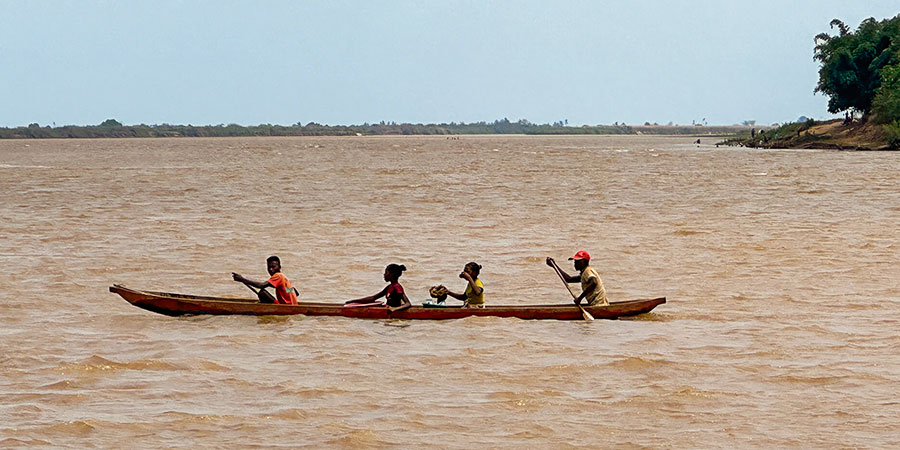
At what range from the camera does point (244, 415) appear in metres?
9.57

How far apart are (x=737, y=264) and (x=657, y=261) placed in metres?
1.40

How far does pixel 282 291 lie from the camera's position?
45.6ft

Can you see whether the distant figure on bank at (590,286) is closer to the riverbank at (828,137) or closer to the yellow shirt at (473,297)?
the yellow shirt at (473,297)

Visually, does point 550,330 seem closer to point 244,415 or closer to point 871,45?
point 244,415

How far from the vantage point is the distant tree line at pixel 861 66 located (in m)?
68.2

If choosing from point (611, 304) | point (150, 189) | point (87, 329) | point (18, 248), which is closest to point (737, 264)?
point (611, 304)

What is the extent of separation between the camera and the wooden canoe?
13.6 metres

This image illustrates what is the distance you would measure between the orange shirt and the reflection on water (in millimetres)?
269

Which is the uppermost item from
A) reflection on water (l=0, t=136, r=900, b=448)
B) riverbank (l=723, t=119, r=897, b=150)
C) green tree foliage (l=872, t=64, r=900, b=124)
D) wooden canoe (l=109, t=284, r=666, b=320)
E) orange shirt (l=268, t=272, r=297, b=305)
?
green tree foliage (l=872, t=64, r=900, b=124)

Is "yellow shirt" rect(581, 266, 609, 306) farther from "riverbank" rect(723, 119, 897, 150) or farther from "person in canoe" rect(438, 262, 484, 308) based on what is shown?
"riverbank" rect(723, 119, 897, 150)

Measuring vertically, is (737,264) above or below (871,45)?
below

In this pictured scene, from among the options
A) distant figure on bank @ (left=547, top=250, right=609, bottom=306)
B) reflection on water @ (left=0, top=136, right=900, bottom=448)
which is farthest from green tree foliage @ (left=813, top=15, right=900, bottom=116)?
distant figure on bank @ (left=547, top=250, right=609, bottom=306)

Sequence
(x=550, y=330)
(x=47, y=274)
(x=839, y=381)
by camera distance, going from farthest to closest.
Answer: (x=47, y=274) → (x=550, y=330) → (x=839, y=381)

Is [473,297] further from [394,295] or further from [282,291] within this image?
[282,291]
